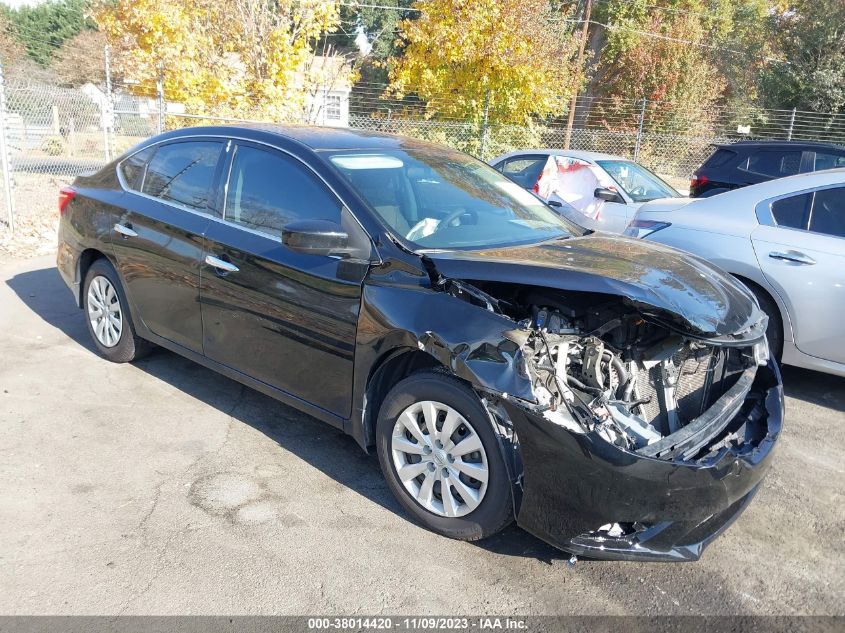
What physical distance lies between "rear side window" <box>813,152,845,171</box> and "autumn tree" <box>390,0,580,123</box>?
774cm

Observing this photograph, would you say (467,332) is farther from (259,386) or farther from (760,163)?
(760,163)

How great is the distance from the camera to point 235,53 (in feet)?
42.6

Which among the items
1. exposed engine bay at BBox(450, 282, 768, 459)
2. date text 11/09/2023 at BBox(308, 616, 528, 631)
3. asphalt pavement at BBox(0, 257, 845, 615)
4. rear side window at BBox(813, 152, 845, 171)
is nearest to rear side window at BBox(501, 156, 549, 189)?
rear side window at BBox(813, 152, 845, 171)

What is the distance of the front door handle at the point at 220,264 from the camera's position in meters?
3.95

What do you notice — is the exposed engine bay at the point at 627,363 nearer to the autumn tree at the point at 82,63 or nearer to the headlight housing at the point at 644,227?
the headlight housing at the point at 644,227

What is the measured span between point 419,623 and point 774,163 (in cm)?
891

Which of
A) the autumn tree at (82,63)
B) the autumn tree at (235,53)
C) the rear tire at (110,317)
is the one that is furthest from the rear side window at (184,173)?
the autumn tree at (82,63)

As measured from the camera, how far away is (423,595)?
284 cm

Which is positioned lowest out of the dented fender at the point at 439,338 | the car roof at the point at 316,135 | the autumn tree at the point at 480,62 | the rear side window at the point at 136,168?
the dented fender at the point at 439,338

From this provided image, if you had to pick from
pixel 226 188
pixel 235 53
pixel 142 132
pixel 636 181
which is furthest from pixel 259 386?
pixel 142 132

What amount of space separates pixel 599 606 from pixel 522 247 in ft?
5.65

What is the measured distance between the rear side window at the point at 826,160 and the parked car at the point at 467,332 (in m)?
6.69

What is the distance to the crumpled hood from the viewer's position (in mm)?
2961

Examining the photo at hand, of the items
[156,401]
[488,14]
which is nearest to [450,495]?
[156,401]
